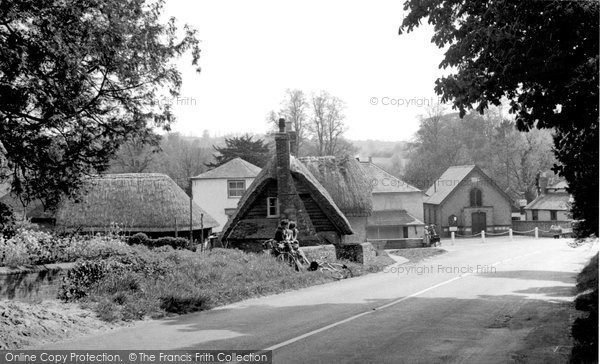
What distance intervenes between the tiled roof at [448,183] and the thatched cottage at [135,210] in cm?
3529

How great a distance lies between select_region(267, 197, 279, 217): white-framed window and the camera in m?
29.9

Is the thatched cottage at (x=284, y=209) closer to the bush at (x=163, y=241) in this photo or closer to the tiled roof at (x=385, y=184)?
the bush at (x=163, y=241)

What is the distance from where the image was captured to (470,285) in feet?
65.9

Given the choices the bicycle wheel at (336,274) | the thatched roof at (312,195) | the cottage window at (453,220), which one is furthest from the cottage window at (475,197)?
the bicycle wheel at (336,274)

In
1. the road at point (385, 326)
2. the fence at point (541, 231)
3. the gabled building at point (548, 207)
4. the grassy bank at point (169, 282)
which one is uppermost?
the gabled building at point (548, 207)

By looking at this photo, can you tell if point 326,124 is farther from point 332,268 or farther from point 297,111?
point 332,268

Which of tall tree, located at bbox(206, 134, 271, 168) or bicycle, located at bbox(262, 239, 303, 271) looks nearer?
bicycle, located at bbox(262, 239, 303, 271)

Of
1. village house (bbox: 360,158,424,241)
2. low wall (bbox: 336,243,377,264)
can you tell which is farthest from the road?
village house (bbox: 360,158,424,241)

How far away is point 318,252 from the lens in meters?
24.8

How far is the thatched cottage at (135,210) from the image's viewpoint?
3412 cm

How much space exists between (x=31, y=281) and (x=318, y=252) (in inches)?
555

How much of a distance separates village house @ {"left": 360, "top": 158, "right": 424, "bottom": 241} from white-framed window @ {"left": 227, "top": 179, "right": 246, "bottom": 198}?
502 inches

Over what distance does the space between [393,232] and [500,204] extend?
15.2 m

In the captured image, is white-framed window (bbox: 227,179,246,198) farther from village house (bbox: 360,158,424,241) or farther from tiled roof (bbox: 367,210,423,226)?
village house (bbox: 360,158,424,241)
